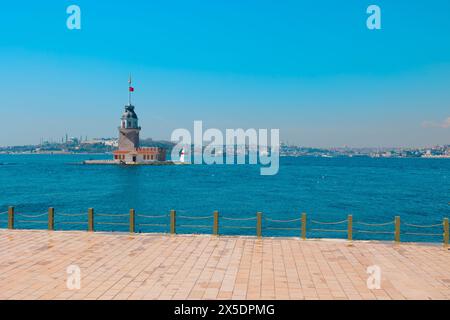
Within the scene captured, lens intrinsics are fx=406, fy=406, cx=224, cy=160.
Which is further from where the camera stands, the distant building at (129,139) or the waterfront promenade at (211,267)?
the distant building at (129,139)

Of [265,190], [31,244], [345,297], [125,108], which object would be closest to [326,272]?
[345,297]

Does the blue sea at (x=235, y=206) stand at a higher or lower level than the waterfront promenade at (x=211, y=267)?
lower

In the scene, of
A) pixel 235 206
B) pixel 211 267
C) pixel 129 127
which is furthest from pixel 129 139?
pixel 211 267

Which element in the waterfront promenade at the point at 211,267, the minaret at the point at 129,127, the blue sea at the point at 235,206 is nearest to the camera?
the waterfront promenade at the point at 211,267

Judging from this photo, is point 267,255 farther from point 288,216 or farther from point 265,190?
point 265,190

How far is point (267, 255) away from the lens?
14969 millimetres

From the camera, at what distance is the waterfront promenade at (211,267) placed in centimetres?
1101

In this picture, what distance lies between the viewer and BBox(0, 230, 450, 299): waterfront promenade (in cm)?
1101

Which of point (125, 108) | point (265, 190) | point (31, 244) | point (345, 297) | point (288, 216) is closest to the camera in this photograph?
point (345, 297)

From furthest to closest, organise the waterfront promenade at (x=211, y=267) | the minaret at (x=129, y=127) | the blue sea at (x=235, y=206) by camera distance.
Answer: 1. the minaret at (x=129, y=127)
2. the blue sea at (x=235, y=206)
3. the waterfront promenade at (x=211, y=267)

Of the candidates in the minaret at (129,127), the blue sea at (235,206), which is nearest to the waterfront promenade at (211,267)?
the blue sea at (235,206)

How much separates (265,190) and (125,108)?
92757 mm

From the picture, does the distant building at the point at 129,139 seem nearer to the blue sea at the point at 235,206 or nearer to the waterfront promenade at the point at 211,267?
the blue sea at the point at 235,206

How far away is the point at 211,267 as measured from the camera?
43.8ft
